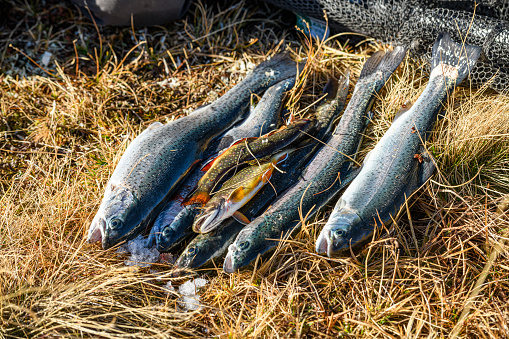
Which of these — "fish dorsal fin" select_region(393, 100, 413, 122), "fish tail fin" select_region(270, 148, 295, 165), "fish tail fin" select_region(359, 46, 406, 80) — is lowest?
"fish tail fin" select_region(270, 148, 295, 165)

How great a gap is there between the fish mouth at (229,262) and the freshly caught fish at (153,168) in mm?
688

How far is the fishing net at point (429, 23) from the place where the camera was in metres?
3.77

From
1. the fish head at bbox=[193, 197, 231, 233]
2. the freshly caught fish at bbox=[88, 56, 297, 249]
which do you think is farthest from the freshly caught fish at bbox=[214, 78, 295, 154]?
the fish head at bbox=[193, 197, 231, 233]

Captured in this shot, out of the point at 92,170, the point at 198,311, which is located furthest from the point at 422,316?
the point at 92,170

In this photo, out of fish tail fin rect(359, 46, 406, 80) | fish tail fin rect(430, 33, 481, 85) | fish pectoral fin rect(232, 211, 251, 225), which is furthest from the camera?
fish tail fin rect(359, 46, 406, 80)

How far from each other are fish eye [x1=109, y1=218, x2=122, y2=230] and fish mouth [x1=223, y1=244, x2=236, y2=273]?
807mm

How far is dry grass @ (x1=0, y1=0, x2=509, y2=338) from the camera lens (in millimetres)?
2670

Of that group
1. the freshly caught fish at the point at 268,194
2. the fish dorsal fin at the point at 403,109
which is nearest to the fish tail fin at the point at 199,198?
the freshly caught fish at the point at 268,194

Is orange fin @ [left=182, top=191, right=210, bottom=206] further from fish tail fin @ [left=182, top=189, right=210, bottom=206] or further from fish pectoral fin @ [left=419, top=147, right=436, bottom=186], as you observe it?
fish pectoral fin @ [left=419, top=147, right=436, bottom=186]

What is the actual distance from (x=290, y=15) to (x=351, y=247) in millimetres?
3507

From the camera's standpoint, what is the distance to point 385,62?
13.0ft

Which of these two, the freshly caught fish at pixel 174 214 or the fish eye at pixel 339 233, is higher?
the fish eye at pixel 339 233

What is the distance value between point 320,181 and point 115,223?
163 centimetres

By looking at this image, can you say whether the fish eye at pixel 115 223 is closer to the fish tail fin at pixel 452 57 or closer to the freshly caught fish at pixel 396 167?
the freshly caught fish at pixel 396 167
